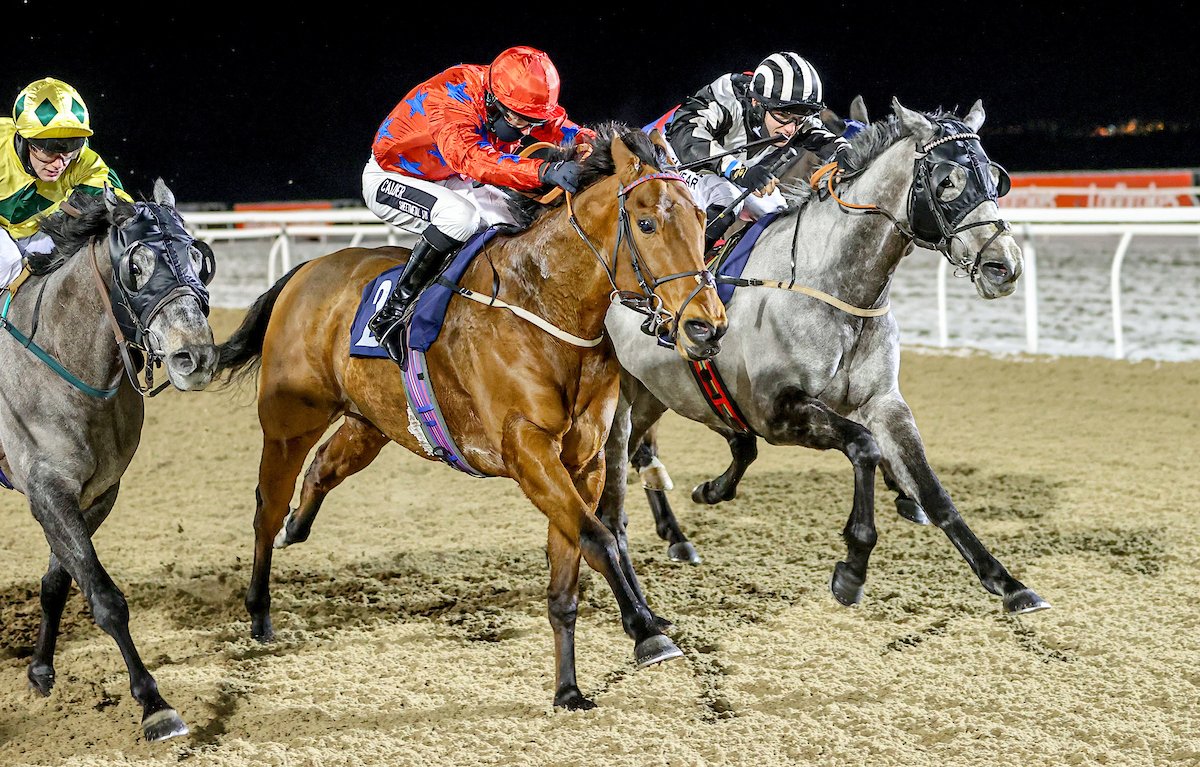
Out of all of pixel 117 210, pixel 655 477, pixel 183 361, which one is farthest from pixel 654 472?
pixel 117 210

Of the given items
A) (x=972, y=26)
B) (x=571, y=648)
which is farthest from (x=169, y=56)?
(x=571, y=648)

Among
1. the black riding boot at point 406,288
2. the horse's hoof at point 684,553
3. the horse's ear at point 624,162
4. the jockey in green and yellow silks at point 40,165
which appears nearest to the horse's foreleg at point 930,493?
the horse's hoof at point 684,553

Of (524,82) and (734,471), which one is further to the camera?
(734,471)

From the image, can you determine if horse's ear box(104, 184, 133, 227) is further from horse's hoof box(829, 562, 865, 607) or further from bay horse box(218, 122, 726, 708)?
horse's hoof box(829, 562, 865, 607)

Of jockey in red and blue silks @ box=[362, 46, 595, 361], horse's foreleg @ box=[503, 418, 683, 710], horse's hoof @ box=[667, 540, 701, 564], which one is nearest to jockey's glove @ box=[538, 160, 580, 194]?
jockey in red and blue silks @ box=[362, 46, 595, 361]

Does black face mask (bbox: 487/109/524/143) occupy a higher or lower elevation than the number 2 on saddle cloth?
higher

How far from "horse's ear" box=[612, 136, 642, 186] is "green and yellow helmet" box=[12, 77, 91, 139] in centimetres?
171

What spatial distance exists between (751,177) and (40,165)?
2676 mm

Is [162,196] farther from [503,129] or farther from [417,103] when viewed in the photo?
[503,129]

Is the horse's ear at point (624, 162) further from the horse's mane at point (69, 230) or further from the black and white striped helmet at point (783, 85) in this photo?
the black and white striped helmet at point (783, 85)

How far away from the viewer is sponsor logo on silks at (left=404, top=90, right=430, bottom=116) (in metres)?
3.91

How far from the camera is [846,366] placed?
4.01 metres

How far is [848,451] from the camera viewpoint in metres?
3.72

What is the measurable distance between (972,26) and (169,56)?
1433 centimetres
